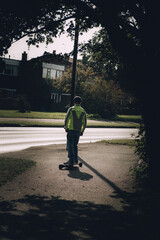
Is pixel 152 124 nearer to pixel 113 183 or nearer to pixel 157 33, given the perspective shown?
pixel 113 183

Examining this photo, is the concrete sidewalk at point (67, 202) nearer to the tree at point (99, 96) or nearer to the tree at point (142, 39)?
the tree at point (142, 39)

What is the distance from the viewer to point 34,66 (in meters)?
8.41

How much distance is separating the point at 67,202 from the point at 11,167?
2.90 meters

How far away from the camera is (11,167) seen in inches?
292

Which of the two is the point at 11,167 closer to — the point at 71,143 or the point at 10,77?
the point at 71,143

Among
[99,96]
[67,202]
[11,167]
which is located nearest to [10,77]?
[99,96]

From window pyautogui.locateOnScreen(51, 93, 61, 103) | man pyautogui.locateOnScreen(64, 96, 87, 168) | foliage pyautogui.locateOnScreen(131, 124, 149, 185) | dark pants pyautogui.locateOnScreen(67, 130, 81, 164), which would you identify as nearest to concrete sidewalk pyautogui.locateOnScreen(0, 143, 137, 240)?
foliage pyautogui.locateOnScreen(131, 124, 149, 185)

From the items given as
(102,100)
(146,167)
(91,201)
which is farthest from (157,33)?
(102,100)

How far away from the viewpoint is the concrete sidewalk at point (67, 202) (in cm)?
377

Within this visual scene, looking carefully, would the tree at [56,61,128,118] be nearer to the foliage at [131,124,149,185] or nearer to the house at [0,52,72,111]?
the house at [0,52,72,111]

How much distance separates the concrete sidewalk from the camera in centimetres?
377

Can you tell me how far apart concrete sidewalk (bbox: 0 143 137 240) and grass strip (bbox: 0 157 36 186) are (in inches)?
8.0

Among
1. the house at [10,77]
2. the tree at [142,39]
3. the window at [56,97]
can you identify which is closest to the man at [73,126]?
the tree at [142,39]

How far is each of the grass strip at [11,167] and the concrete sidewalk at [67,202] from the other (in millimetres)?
203
